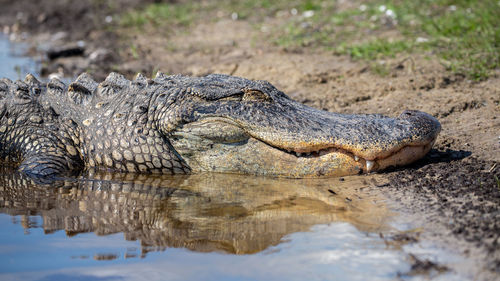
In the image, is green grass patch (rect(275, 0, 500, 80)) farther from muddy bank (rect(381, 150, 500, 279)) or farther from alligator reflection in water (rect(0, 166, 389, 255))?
alligator reflection in water (rect(0, 166, 389, 255))

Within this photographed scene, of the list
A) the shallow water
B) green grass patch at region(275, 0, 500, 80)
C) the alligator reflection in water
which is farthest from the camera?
green grass patch at region(275, 0, 500, 80)

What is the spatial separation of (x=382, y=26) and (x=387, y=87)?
246cm

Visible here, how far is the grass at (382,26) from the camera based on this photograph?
6.90 meters

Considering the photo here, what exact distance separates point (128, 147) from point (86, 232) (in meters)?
1.32

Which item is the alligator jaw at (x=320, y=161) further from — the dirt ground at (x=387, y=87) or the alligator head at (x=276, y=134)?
the dirt ground at (x=387, y=87)

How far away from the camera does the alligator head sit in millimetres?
4219

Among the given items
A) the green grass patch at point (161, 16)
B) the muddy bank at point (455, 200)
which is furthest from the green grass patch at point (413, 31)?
the green grass patch at point (161, 16)

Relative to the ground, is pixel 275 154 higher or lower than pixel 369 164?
higher

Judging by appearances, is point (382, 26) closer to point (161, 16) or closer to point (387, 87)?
point (387, 87)

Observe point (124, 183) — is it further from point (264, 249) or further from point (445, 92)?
point (445, 92)

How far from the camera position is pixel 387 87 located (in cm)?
650

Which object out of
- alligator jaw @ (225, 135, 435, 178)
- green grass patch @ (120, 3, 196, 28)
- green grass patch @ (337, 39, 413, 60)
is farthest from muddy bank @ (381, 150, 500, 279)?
green grass patch @ (120, 3, 196, 28)

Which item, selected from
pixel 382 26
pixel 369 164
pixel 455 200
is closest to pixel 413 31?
pixel 382 26

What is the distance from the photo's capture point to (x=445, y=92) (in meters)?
6.11
